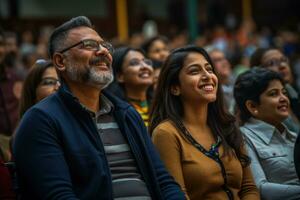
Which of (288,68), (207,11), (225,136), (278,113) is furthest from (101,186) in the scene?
(207,11)

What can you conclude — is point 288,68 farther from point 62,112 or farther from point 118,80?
point 62,112

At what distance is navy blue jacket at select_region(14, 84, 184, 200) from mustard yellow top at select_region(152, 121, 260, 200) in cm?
61

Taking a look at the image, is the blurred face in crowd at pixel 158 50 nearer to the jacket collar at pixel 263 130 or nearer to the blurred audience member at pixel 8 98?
the blurred audience member at pixel 8 98

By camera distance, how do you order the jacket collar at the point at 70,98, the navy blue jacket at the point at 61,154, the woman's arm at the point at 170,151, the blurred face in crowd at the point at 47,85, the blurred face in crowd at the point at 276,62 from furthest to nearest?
the blurred face in crowd at the point at 276,62 → the blurred face in crowd at the point at 47,85 → the woman's arm at the point at 170,151 → the jacket collar at the point at 70,98 → the navy blue jacket at the point at 61,154

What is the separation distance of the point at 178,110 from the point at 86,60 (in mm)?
896

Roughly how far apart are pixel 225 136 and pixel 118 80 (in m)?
1.70

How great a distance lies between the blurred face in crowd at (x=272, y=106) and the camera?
4.57 meters

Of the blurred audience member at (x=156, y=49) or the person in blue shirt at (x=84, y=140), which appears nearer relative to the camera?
the person in blue shirt at (x=84, y=140)

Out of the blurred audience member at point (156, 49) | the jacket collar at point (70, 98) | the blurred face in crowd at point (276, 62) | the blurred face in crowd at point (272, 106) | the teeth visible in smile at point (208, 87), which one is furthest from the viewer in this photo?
the blurred audience member at point (156, 49)

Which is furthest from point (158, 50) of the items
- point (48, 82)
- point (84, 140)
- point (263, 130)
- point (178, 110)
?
point (84, 140)

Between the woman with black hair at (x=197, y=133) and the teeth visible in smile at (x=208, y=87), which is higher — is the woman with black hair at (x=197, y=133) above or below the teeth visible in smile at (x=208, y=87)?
→ below

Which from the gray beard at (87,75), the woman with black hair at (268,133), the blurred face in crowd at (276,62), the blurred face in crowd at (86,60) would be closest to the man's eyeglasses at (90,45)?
the blurred face in crowd at (86,60)

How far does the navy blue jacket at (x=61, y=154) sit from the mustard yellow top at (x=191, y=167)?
1.99 ft

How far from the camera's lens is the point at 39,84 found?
4957 millimetres
